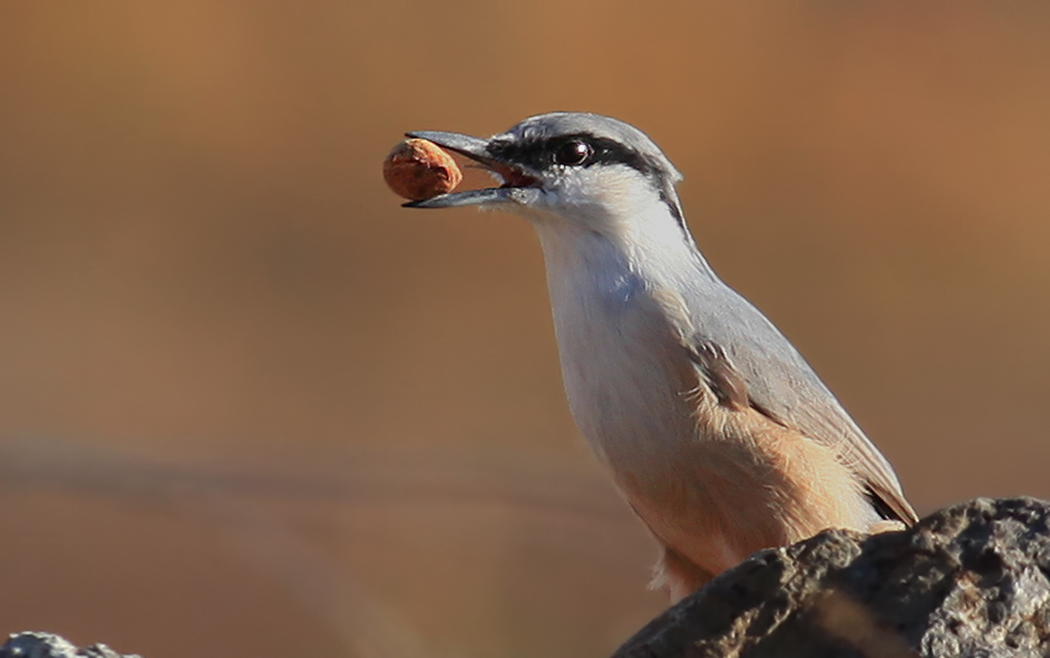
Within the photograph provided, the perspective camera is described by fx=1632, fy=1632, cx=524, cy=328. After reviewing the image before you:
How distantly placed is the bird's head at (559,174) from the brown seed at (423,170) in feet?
0.25

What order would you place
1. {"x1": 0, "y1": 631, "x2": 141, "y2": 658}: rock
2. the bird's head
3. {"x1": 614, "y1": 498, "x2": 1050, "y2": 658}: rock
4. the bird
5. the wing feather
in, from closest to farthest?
1. {"x1": 614, "y1": 498, "x2": 1050, "y2": 658}: rock
2. {"x1": 0, "y1": 631, "x2": 141, "y2": 658}: rock
3. the bird
4. the wing feather
5. the bird's head

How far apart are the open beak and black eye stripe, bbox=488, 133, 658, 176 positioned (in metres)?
0.02

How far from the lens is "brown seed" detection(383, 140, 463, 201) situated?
11.2ft

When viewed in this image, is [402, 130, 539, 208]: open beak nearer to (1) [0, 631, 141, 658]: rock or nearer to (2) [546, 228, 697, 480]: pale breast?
(2) [546, 228, 697, 480]: pale breast

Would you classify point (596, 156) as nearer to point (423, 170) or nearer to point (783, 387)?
point (423, 170)

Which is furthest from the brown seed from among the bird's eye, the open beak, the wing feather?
the wing feather

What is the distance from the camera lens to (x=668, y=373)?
3.10m

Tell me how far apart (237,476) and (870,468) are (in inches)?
49.3

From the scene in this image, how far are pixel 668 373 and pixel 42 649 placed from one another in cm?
131

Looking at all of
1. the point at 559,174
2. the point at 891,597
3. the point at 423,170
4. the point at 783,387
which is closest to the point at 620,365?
the point at 783,387

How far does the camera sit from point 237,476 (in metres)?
3.17

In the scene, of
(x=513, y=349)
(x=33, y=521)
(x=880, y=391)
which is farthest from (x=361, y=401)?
(x=880, y=391)

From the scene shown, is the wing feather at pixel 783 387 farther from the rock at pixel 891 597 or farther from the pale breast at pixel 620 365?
the rock at pixel 891 597

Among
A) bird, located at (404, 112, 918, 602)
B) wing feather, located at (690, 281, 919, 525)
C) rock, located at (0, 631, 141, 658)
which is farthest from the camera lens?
wing feather, located at (690, 281, 919, 525)
